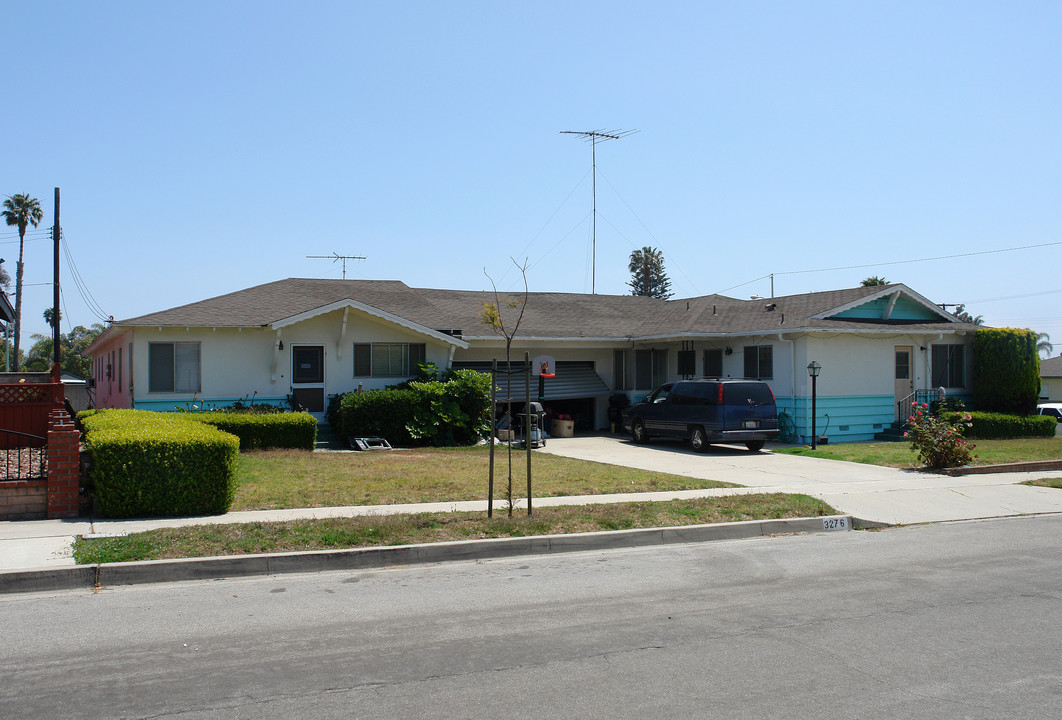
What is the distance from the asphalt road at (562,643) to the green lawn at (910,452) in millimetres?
9033

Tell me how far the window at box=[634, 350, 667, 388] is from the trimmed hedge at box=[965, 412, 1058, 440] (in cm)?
865

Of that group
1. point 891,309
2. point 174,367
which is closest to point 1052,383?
point 891,309

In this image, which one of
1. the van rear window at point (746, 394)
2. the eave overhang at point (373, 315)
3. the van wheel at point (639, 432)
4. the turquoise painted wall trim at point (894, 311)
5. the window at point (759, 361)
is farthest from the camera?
the turquoise painted wall trim at point (894, 311)

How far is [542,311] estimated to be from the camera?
27172mm

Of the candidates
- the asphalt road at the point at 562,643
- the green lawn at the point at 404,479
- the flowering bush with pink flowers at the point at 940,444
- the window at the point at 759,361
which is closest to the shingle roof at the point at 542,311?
the window at the point at 759,361

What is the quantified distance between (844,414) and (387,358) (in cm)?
1196

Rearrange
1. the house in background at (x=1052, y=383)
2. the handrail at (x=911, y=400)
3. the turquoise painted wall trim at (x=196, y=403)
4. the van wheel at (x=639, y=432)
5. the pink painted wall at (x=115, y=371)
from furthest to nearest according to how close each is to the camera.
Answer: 1. the house in background at (x=1052, y=383)
2. the handrail at (x=911, y=400)
3. the van wheel at (x=639, y=432)
4. the pink painted wall at (x=115, y=371)
5. the turquoise painted wall trim at (x=196, y=403)

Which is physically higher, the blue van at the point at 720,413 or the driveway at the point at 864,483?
the blue van at the point at 720,413

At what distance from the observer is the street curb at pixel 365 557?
7516 millimetres

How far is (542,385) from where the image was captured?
24625mm

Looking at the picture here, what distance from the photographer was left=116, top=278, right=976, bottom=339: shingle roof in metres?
21.2

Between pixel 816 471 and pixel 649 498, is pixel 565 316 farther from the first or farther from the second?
pixel 649 498

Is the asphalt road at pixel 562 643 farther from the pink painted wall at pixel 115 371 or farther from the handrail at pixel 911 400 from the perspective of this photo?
the handrail at pixel 911 400

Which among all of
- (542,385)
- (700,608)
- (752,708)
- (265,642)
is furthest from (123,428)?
(542,385)
